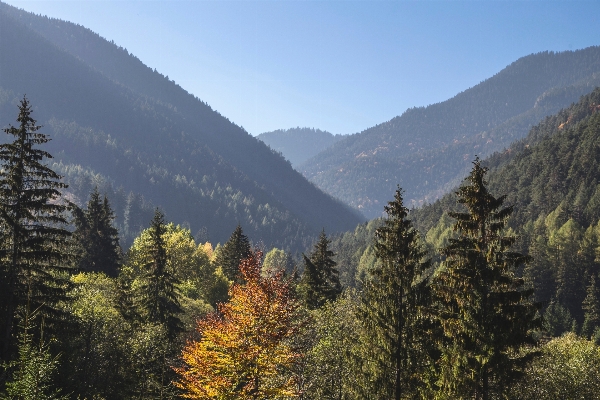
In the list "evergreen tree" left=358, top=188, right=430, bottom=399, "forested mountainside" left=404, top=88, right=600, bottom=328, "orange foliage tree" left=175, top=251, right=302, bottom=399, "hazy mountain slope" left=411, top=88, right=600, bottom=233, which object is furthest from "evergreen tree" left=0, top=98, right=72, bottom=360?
"hazy mountain slope" left=411, top=88, right=600, bottom=233

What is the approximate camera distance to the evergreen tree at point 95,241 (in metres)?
53.2

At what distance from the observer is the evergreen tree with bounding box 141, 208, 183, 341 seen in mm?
33781

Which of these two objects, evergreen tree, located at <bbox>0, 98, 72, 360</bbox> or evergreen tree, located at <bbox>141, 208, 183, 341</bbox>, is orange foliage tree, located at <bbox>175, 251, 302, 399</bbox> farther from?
evergreen tree, located at <bbox>141, 208, 183, 341</bbox>

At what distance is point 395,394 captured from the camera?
21578 millimetres

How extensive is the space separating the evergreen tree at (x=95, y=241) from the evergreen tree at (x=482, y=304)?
4739cm

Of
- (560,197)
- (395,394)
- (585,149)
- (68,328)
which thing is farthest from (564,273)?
(68,328)

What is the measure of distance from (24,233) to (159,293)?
15710mm

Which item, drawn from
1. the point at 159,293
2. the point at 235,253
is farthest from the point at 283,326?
the point at 235,253

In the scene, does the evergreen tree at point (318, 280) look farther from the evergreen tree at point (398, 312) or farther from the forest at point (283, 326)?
the evergreen tree at point (398, 312)

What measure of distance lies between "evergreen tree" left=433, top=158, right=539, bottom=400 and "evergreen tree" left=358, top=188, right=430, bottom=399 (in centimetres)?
326

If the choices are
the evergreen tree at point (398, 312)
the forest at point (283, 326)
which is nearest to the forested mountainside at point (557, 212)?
the forest at point (283, 326)

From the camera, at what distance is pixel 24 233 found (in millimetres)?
20328

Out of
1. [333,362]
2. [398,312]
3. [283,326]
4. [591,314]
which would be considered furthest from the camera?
[591,314]

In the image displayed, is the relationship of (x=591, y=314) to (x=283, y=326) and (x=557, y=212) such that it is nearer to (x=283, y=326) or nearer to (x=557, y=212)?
(x=557, y=212)
